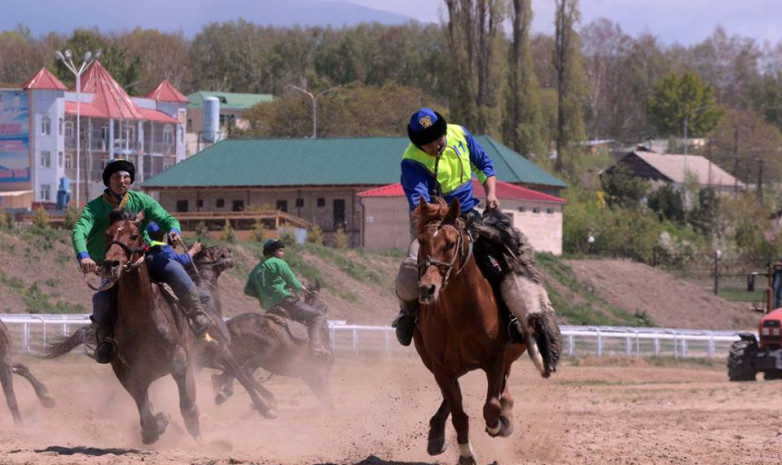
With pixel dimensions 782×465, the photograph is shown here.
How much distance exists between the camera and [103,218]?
1280 centimetres

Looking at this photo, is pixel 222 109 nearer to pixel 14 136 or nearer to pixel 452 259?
pixel 14 136

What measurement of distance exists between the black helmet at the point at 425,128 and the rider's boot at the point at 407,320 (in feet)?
4.53

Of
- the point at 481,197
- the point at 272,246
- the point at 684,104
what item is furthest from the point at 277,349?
the point at 684,104

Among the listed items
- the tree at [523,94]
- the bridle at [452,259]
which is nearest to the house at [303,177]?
the tree at [523,94]

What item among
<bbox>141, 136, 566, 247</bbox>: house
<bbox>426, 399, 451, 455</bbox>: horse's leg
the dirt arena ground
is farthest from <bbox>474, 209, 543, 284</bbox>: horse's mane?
<bbox>141, 136, 566, 247</bbox>: house

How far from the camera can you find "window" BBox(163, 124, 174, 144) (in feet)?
335

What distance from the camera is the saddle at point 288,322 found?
19.4m

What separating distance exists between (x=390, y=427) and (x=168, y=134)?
89876 millimetres

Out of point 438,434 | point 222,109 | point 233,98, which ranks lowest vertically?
point 438,434

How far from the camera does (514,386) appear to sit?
79.2ft

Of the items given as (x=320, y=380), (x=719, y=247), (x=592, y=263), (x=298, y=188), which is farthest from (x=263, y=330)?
(x=719, y=247)

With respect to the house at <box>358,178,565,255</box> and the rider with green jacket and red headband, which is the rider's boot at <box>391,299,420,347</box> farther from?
the house at <box>358,178,565,255</box>

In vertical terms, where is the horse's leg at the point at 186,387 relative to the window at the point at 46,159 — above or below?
below

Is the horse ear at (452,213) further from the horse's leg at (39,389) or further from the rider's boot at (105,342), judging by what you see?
the horse's leg at (39,389)
